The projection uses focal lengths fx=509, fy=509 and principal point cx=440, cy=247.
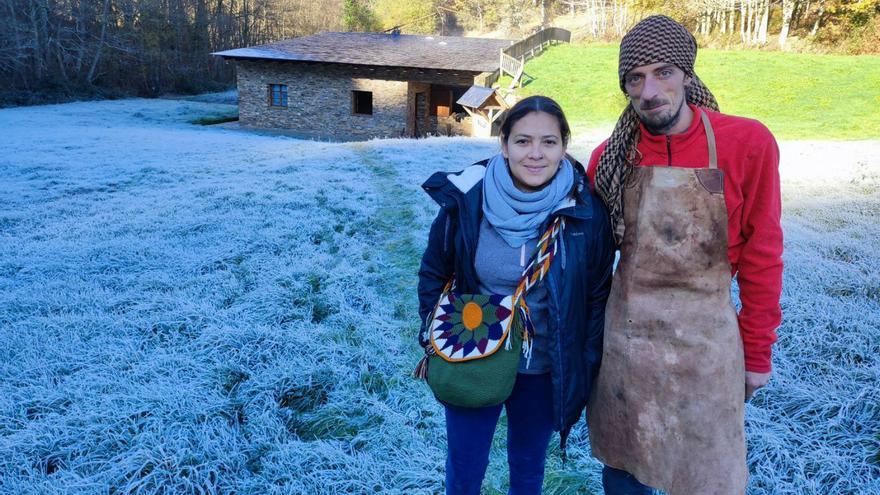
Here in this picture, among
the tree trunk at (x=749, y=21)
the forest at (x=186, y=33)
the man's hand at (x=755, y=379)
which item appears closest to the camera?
the man's hand at (x=755, y=379)

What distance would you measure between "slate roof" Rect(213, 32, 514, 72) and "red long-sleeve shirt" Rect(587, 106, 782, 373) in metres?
19.3

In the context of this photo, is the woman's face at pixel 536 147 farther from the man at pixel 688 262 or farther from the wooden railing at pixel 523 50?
the wooden railing at pixel 523 50

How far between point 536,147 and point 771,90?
20833 mm

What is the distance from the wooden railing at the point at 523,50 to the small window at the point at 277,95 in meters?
9.38

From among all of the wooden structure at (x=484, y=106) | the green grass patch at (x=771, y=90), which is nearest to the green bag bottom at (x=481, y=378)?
the green grass patch at (x=771, y=90)

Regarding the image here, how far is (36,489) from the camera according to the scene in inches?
94.9

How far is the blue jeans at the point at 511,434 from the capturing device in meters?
1.89

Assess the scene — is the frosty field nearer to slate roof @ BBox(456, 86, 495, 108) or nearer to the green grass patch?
the green grass patch

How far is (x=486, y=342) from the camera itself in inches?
69.9

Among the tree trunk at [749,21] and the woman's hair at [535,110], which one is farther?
the tree trunk at [749,21]

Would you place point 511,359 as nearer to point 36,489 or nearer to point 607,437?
point 607,437

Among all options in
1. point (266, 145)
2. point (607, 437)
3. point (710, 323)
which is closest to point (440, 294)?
point (607, 437)

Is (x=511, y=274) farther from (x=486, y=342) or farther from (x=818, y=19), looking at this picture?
(x=818, y=19)

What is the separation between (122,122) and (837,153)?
23.7 m
